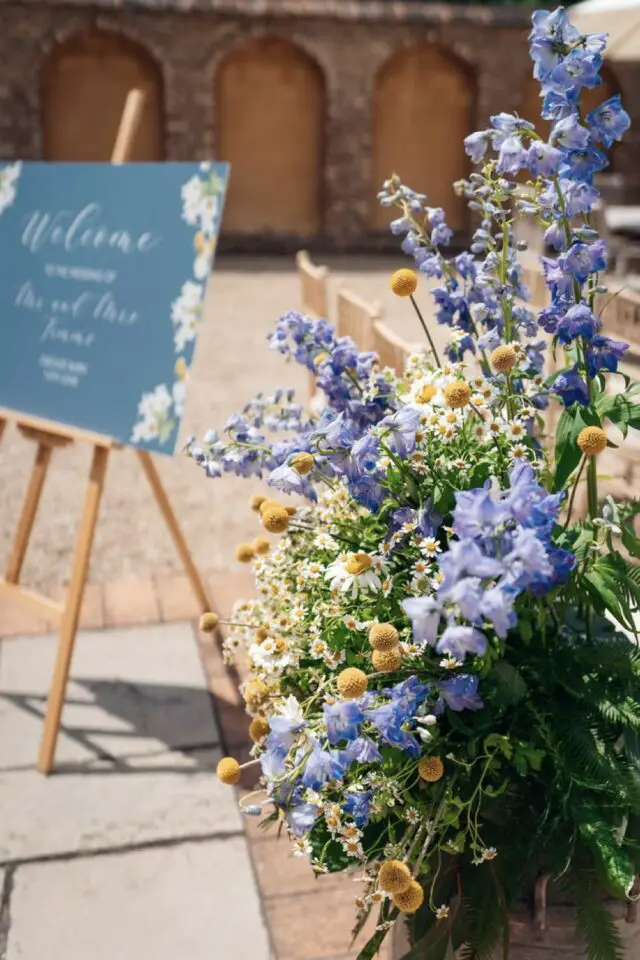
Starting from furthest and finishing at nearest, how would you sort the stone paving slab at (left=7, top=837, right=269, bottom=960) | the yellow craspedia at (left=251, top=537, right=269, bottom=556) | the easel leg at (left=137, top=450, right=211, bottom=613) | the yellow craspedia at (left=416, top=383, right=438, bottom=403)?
the easel leg at (left=137, top=450, right=211, bottom=613) < the stone paving slab at (left=7, top=837, right=269, bottom=960) < the yellow craspedia at (left=251, top=537, right=269, bottom=556) < the yellow craspedia at (left=416, top=383, right=438, bottom=403)

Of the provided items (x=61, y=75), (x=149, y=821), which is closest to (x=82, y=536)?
(x=149, y=821)

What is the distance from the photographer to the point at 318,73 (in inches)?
543

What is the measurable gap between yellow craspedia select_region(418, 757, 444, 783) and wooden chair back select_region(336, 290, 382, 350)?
1.60 meters

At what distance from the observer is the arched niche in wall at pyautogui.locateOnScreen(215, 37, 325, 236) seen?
13719 mm

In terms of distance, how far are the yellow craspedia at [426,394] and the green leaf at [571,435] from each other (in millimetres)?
190

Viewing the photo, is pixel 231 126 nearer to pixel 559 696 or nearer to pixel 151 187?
pixel 151 187

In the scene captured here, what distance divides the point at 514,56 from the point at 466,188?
43.7 feet

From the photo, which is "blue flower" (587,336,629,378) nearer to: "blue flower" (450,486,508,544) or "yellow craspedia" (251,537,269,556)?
"blue flower" (450,486,508,544)

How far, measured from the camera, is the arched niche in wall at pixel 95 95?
1319cm

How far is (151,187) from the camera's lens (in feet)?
9.12

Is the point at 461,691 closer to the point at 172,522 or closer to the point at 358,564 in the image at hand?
the point at 358,564

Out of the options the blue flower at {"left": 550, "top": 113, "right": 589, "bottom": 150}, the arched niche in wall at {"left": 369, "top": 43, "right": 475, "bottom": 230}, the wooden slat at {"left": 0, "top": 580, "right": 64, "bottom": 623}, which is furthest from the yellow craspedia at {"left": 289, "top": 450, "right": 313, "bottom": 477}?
the arched niche in wall at {"left": 369, "top": 43, "right": 475, "bottom": 230}

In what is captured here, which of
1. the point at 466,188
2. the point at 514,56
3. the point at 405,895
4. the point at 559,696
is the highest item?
the point at 514,56

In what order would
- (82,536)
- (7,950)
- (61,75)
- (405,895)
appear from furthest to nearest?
(61,75), (82,536), (7,950), (405,895)
